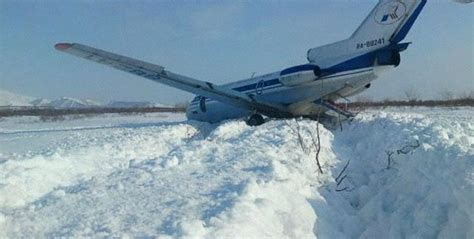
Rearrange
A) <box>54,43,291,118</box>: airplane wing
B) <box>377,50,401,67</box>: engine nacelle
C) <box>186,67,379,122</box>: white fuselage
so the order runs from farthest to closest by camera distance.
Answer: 1. <box>54,43,291,118</box>: airplane wing
2. <box>186,67,379,122</box>: white fuselage
3. <box>377,50,401,67</box>: engine nacelle

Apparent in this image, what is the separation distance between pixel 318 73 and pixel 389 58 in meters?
2.52

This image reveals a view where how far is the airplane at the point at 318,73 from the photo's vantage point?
15.1 metres

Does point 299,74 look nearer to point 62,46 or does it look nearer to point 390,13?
point 390,13

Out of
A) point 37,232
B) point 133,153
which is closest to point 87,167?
point 133,153

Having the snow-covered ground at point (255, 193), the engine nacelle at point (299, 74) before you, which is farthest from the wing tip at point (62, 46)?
the snow-covered ground at point (255, 193)

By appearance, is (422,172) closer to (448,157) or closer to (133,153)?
(448,157)

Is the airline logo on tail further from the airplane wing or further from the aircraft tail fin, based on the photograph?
the airplane wing

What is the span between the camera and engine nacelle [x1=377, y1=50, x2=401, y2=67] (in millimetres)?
15008

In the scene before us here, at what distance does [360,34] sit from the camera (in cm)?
1588

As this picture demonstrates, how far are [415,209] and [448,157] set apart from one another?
44.8 inches

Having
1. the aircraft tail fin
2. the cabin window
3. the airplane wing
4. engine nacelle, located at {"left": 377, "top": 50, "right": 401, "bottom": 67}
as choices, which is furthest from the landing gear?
engine nacelle, located at {"left": 377, "top": 50, "right": 401, "bottom": 67}

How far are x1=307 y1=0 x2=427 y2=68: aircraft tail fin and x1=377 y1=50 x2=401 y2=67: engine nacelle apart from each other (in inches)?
10.1

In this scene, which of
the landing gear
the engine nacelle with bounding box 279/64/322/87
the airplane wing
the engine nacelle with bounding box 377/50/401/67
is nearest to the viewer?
the engine nacelle with bounding box 377/50/401/67

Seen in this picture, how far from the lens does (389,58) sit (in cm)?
1505
